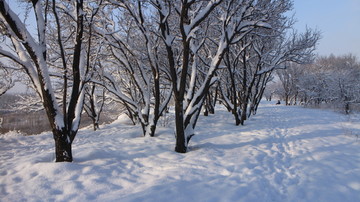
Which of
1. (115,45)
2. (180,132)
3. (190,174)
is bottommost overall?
(190,174)

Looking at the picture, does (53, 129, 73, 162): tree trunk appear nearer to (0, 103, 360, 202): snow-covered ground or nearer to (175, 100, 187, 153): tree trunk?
(0, 103, 360, 202): snow-covered ground

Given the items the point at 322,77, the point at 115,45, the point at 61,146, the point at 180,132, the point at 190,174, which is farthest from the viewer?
the point at 322,77

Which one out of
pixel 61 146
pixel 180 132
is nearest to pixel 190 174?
pixel 180 132

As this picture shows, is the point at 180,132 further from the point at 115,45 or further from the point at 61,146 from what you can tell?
the point at 115,45

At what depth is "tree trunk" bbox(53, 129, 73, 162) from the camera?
421 centimetres

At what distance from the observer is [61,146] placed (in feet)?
13.9

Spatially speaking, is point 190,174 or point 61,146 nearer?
point 190,174

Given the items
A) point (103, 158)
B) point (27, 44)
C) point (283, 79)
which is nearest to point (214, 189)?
point (103, 158)

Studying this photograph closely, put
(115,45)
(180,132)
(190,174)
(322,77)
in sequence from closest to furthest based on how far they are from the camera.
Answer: (190,174) < (180,132) < (115,45) < (322,77)

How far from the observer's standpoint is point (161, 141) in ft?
22.5

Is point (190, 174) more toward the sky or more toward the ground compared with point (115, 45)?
more toward the ground

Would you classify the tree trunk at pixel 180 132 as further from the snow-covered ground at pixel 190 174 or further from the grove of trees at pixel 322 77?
the grove of trees at pixel 322 77

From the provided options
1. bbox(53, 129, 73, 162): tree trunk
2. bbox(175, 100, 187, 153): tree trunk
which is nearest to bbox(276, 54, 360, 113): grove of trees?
bbox(175, 100, 187, 153): tree trunk

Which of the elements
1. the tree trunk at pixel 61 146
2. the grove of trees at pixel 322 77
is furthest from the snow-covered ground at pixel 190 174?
the grove of trees at pixel 322 77
